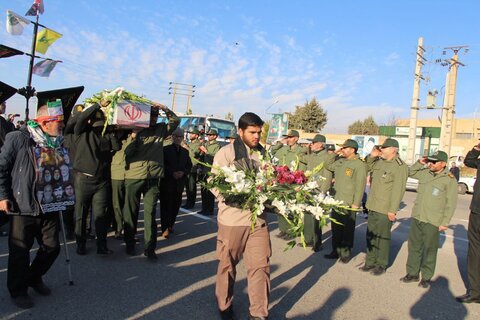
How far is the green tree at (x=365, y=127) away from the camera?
68.1 metres

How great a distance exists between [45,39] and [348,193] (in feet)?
32.6

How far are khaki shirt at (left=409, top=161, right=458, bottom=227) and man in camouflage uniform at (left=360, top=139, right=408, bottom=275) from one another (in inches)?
12.2

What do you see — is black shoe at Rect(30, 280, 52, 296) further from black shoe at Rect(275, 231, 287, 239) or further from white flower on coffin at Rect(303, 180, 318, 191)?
black shoe at Rect(275, 231, 287, 239)

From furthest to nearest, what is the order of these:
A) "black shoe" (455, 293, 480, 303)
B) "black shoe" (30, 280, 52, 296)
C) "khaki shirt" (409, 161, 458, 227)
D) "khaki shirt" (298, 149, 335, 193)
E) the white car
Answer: the white car → "khaki shirt" (298, 149, 335, 193) → "khaki shirt" (409, 161, 458, 227) → "black shoe" (455, 293, 480, 303) → "black shoe" (30, 280, 52, 296)

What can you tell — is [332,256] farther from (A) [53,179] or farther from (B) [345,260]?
(A) [53,179]

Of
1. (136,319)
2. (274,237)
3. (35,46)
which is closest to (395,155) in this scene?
(274,237)

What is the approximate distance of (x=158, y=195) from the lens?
6047 millimetres

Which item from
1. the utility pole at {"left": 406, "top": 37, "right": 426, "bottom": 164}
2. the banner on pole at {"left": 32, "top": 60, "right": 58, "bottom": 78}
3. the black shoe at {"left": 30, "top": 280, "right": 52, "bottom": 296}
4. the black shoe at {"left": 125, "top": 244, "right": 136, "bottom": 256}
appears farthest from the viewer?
the utility pole at {"left": 406, "top": 37, "right": 426, "bottom": 164}

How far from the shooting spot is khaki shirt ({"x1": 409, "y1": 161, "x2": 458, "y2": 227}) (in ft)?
18.0

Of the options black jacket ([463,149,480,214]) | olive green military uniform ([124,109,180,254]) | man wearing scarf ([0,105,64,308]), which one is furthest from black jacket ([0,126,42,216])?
black jacket ([463,149,480,214])

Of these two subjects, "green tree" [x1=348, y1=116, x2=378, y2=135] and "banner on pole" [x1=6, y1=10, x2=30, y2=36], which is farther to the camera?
"green tree" [x1=348, y1=116, x2=378, y2=135]

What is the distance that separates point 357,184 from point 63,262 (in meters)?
4.60

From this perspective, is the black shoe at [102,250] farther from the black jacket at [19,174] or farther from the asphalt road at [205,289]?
the black jacket at [19,174]

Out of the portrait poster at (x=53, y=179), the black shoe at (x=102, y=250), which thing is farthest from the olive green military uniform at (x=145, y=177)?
the portrait poster at (x=53, y=179)
